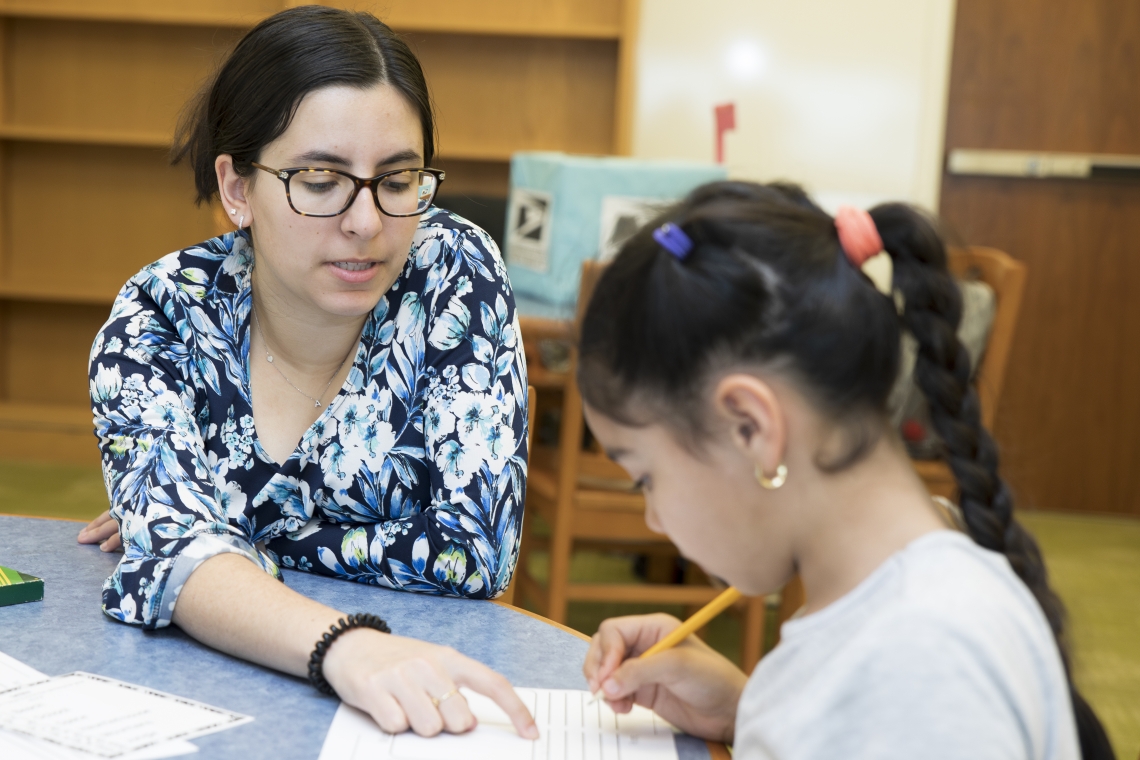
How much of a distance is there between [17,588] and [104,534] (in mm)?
189

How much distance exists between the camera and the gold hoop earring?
2.24 feet

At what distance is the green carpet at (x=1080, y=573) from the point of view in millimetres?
2459

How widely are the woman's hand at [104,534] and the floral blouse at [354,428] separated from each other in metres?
0.05

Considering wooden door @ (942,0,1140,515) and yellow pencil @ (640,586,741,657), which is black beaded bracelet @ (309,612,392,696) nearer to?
yellow pencil @ (640,586,741,657)

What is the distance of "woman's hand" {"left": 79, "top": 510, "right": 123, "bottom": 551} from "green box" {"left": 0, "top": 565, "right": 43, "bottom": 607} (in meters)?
0.16

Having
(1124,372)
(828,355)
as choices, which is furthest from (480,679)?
(1124,372)

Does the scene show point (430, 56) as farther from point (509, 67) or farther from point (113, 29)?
point (113, 29)

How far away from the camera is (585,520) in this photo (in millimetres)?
2197

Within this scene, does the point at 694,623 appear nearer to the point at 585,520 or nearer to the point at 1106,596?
the point at 585,520

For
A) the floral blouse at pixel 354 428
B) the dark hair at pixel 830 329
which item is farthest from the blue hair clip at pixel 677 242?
the floral blouse at pixel 354 428

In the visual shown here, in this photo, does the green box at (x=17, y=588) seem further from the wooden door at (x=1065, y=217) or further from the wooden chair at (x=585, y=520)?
the wooden door at (x=1065, y=217)

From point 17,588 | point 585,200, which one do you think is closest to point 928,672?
point 17,588

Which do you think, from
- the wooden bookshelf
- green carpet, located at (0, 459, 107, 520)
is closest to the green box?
green carpet, located at (0, 459, 107, 520)

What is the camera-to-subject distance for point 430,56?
13.0ft
